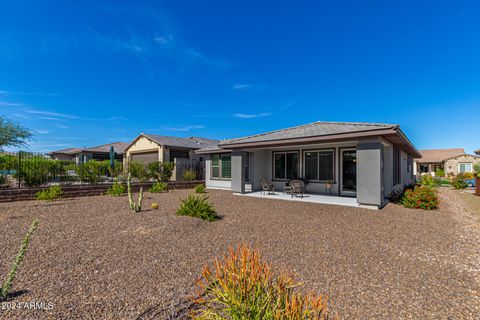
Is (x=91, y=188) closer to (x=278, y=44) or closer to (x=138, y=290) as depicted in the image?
(x=138, y=290)

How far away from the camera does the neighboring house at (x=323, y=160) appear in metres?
8.62

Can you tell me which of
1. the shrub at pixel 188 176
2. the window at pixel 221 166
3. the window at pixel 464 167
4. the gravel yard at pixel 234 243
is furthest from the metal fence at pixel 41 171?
the window at pixel 464 167

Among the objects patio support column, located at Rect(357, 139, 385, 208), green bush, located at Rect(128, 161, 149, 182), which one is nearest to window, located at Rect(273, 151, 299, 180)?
patio support column, located at Rect(357, 139, 385, 208)

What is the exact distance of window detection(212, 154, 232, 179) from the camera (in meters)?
15.6

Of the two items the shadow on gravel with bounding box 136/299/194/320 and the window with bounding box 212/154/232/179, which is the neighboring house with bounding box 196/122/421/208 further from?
the shadow on gravel with bounding box 136/299/194/320

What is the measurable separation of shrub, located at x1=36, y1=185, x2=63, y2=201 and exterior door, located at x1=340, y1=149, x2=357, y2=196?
14.8m

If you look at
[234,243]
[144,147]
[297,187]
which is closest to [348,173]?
[297,187]

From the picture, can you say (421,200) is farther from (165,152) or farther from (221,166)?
(165,152)

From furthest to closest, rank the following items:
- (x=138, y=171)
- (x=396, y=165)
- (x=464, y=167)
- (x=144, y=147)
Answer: (x=464, y=167), (x=144, y=147), (x=138, y=171), (x=396, y=165)

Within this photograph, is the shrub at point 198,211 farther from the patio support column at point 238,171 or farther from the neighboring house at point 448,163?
the neighboring house at point 448,163

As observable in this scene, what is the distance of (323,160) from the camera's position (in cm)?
1234

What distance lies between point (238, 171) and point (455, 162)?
3602cm

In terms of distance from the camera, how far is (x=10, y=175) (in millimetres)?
10273

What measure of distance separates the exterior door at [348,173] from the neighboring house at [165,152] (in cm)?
1196
